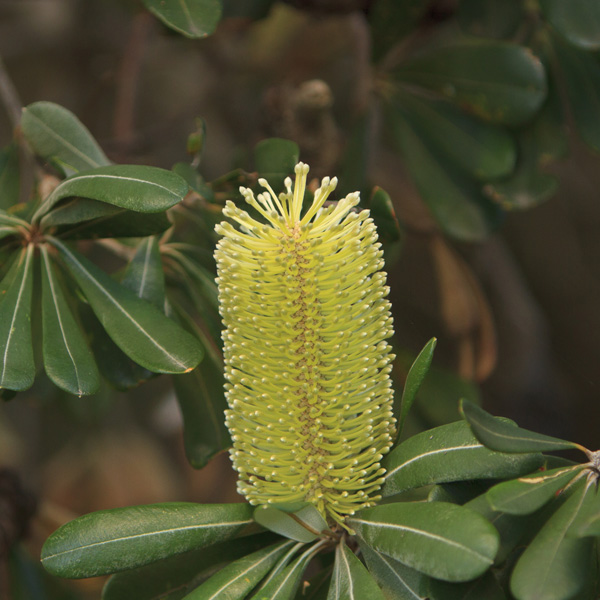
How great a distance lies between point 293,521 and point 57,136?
1.49 feet

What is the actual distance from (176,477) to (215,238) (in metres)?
1.63

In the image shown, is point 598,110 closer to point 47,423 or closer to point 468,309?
point 468,309

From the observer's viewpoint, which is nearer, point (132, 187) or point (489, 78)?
point (132, 187)

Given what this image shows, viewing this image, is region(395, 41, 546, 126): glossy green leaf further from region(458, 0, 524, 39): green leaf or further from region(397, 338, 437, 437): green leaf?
region(397, 338, 437, 437): green leaf

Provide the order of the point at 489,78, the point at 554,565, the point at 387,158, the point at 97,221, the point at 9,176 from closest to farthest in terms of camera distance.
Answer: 1. the point at 554,565
2. the point at 97,221
3. the point at 9,176
4. the point at 489,78
5. the point at 387,158

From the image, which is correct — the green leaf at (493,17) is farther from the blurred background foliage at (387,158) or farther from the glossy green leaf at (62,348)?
the glossy green leaf at (62,348)

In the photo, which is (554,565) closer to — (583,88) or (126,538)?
(126,538)

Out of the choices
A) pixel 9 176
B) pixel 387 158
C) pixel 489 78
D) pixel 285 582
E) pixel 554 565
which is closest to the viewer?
pixel 554 565

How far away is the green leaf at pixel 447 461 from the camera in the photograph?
506 millimetres

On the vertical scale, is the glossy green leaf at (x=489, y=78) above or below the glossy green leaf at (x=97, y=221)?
above

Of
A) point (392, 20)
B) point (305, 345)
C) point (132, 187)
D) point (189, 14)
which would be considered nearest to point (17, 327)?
point (132, 187)

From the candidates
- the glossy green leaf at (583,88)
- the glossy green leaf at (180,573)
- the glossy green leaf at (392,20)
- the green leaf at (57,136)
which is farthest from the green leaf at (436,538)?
the glossy green leaf at (392,20)

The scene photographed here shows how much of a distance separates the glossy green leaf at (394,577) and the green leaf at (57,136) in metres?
0.47

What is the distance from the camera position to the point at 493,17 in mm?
1047
